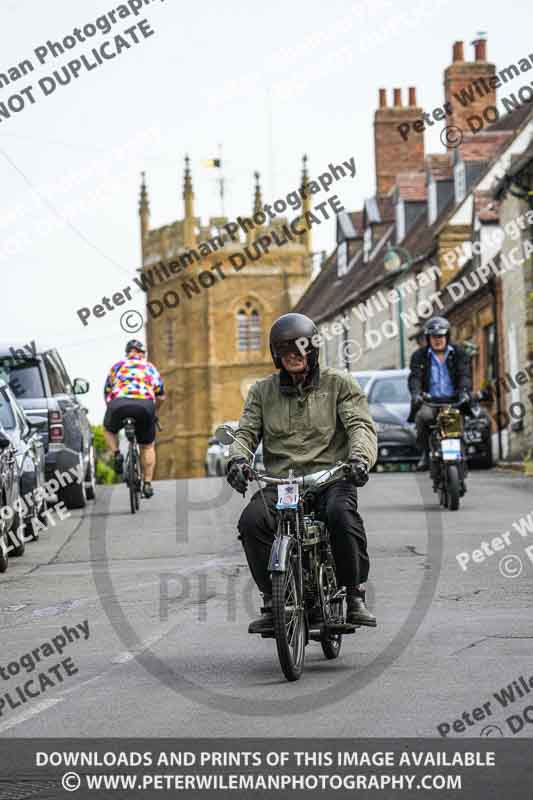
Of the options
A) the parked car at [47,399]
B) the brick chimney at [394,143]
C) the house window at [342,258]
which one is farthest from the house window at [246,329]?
the parked car at [47,399]

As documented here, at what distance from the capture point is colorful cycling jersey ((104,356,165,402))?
18.4 m

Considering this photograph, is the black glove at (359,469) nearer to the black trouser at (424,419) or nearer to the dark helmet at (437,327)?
the dark helmet at (437,327)

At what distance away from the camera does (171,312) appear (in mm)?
106062

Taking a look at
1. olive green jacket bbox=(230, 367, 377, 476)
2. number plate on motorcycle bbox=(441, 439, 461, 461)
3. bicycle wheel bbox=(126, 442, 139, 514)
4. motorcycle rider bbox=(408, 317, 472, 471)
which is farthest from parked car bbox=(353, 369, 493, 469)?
olive green jacket bbox=(230, 367, 377, 476)

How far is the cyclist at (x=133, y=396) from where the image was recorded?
18359 millimetres

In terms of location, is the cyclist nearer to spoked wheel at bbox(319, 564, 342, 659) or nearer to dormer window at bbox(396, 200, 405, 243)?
spoked wheel at bbox(319, 564, 342, 659)

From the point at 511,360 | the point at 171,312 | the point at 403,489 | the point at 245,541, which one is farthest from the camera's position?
the point at 171,312

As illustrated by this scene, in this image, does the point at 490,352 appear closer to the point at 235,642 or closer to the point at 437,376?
the point at 437,376

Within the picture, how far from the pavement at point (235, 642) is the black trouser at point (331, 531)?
1.49 feet

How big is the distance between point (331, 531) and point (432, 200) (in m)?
46.4

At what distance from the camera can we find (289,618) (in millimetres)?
7426
